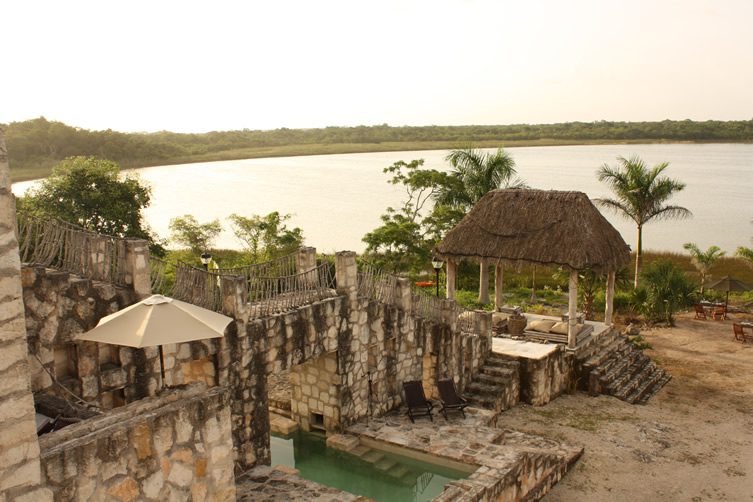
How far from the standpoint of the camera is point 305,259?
38.7 feet

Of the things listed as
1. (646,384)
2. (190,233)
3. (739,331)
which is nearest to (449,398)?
(646,384)

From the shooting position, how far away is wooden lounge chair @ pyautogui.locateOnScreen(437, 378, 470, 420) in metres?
12.7

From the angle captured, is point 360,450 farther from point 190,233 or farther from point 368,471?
point 190,233

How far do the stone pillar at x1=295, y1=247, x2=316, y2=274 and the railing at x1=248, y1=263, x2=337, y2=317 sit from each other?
220mm

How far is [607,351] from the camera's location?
18078 mm

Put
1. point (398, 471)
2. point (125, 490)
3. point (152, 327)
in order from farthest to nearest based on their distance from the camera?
1. point (398, 471)
2. point (152, 327)
3. point (125, 490)

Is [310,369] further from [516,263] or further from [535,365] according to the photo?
[516,263]

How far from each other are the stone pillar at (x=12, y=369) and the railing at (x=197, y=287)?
5225 millimetres

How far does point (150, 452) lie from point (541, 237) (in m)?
14.3

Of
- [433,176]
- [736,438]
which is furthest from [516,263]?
[433,176]

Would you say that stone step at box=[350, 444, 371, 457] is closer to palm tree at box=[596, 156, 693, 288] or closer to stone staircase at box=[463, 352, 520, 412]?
stone staircase at box=[463, 352, 520, 412]

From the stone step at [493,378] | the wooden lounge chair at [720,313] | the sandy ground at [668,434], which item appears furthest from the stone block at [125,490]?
the wooden lounge chair at [720,313]

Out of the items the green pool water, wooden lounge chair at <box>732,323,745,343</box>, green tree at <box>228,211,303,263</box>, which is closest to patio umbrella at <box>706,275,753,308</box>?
wooden lounge chair at <box>732,323,745,343</box>

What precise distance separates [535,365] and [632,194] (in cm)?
1499
